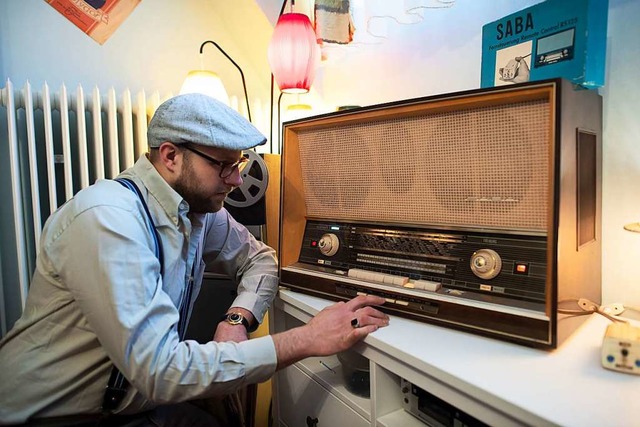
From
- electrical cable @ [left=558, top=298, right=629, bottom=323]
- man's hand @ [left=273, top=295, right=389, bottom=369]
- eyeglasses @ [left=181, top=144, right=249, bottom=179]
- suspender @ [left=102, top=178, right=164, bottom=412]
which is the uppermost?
eyeglasses @ [left=181, top=144, right=249, bottom=179]

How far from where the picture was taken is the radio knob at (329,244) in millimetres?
1088

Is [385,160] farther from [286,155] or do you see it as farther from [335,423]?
[335,423]

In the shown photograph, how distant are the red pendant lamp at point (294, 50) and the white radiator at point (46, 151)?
0.63 metres

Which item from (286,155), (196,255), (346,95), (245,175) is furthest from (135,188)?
(346,95)

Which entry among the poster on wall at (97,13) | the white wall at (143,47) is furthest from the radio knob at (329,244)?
the poster on wall at (97,13)

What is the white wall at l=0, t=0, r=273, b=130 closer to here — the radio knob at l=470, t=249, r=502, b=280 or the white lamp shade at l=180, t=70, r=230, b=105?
the white lamp shade at l=180, t=70, r=230, b=105

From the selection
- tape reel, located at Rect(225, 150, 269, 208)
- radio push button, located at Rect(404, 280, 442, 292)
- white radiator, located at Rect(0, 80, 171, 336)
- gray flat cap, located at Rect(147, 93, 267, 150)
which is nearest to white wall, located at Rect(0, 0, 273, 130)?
white radiator, located at Rect(0, 80, 171, 336)

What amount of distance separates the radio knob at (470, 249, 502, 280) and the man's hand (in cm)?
20

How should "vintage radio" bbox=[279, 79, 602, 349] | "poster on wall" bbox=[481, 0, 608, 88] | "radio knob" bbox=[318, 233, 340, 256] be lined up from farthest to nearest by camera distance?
"radio knob" bbox=[318, 233, 340, 256], "poster on wall" bbox=[481, 0, 608, 88], "vintage radio" bbox=[279, 79, 602, 349]

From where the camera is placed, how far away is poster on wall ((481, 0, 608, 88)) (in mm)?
841

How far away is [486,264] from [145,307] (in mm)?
618

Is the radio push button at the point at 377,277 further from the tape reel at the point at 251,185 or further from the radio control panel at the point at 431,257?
the tape reel at the point at 251,185

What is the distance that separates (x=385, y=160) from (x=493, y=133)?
25cm

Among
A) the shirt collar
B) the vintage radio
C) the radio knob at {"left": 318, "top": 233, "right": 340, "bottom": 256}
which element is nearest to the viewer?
the vintage radio
